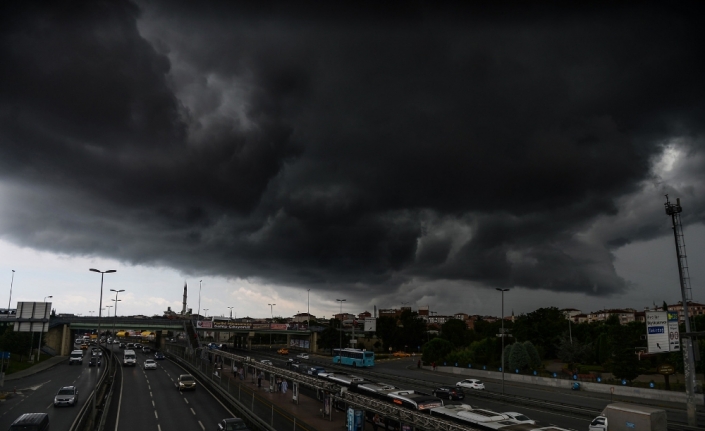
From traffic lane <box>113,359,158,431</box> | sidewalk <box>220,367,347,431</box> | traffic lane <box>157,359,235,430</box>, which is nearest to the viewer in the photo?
sidewalk <box>220,367,347,431</box>

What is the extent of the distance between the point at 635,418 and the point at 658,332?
24.0 m

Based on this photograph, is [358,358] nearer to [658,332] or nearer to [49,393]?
[49,393]

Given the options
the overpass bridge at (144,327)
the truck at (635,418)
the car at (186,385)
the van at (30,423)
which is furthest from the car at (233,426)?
the overpass bridge at (144,327)

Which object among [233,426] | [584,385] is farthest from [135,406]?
[584,385]

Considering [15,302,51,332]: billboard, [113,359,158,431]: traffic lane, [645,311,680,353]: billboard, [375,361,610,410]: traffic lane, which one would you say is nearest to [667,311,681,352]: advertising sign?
[645,311,680,353]: billboard

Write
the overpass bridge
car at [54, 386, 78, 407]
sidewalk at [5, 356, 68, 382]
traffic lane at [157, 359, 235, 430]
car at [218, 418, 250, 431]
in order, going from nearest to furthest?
1. car at [218, 418, 250, 431]
2. traffic lane at [157, 359, 235, 430]
3. car at [54, 386, 78, 407]
4. sidewalk at [5, 356, 68, 382]
5. the overpass bridge

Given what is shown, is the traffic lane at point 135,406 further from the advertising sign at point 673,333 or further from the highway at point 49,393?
the advertising sign at point 673,333

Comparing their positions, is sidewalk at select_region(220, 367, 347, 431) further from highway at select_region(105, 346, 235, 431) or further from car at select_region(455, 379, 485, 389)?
car at select_region(455, 379, 485, 389)

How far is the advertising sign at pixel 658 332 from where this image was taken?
44.4 metres

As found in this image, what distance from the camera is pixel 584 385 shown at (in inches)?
2335

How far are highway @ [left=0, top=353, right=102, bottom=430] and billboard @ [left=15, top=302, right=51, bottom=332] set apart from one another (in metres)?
7.83

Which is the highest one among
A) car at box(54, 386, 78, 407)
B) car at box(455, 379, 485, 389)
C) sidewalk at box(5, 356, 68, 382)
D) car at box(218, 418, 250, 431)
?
car at box(218, 418, 250, 431)

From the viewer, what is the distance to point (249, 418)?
3297 cm

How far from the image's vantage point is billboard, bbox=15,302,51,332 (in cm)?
7647
